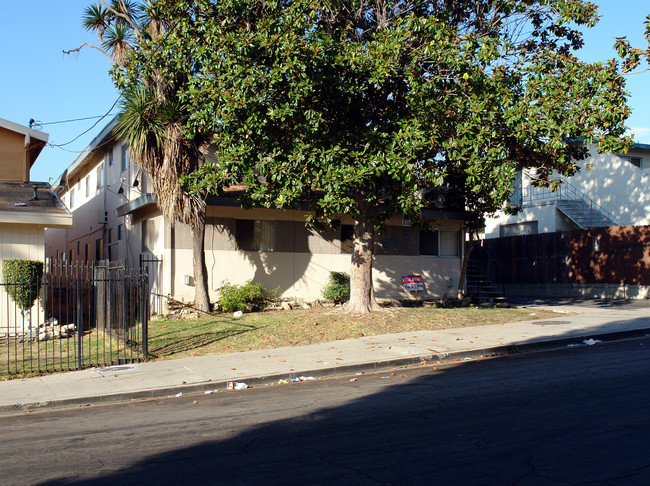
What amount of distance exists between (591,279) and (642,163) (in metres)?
10.6

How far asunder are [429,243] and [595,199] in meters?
14.7

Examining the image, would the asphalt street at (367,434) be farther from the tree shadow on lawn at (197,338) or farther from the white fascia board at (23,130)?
the white fascia board at (23,130)

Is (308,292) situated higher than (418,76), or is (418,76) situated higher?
(418,76)

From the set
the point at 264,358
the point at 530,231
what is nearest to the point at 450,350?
the point at 264,358

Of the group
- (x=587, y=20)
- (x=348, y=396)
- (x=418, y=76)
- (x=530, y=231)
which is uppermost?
(x=587, y=20)

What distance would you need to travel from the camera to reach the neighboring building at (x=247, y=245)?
18484 millimetres

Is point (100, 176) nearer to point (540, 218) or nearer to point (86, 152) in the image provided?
point (86, 152)

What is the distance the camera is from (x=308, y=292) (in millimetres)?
20156

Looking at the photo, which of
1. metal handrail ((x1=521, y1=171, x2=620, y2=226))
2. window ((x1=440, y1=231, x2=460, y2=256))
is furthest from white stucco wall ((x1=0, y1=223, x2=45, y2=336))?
metal handrail ((x1=521, y1=171, x2=620, y2=226))

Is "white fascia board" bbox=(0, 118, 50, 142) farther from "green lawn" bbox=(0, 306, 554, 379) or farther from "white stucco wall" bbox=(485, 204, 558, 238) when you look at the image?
"white stucco wall" bbox=(485, 204, 558, 238)

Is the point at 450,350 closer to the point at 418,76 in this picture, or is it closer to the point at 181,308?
the point at 418,76

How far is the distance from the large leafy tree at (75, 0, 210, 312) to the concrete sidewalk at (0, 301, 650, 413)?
5467mm

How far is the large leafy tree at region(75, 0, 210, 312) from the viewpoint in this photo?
15070 millimetres

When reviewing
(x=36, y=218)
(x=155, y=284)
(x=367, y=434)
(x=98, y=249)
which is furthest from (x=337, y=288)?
(x=367, y=434)
